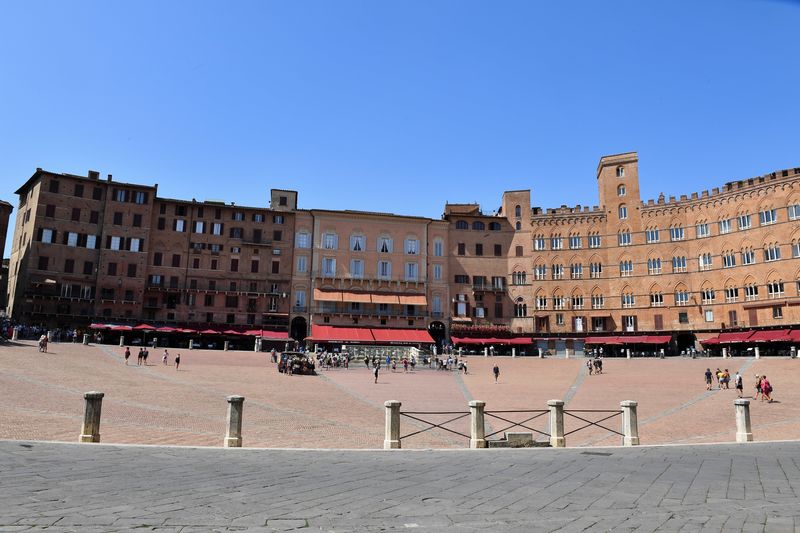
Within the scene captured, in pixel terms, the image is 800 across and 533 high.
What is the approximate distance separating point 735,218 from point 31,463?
58.4 m

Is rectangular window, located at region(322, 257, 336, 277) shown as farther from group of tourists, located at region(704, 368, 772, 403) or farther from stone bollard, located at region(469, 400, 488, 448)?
stone bollard, located at region(469, 400, 488, 448)

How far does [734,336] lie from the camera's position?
162 feet

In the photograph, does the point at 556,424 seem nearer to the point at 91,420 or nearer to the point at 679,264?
the point at 91,420

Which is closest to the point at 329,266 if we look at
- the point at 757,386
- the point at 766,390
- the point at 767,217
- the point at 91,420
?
the point at 767,217

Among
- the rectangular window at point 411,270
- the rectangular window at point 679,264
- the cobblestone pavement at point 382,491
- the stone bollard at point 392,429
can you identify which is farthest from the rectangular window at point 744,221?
the stone bollard at point 392,429

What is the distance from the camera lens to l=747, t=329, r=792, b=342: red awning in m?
45.4

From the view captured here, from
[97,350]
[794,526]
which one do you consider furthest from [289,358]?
[794,526]

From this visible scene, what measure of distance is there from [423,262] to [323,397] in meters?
38.8

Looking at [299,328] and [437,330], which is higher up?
[437,330]

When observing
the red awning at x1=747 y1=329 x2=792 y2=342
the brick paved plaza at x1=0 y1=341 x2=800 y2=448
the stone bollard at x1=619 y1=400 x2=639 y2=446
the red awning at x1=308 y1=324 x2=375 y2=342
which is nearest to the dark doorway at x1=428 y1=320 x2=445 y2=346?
the red awning at x1=308 y1=324 x2=375 y2=342

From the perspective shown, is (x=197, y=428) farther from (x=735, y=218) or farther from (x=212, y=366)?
(x=735, y=218)

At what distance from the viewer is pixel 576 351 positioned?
57.2 metres

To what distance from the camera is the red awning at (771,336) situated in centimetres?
4538

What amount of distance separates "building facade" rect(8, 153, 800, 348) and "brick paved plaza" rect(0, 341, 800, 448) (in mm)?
13534
